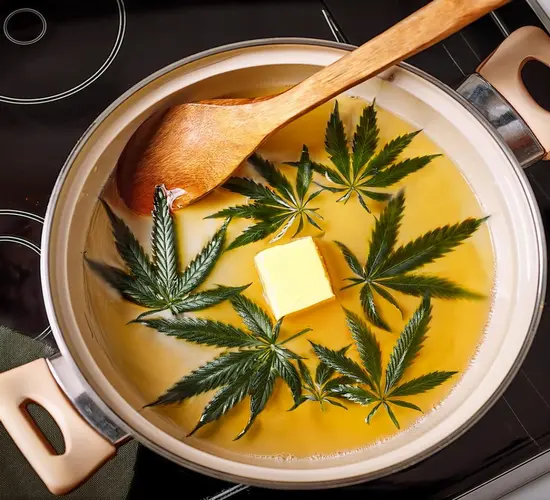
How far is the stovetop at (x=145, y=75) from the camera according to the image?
3.10 feet

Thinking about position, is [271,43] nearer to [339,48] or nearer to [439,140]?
[339,48]

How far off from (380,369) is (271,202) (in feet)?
0.93

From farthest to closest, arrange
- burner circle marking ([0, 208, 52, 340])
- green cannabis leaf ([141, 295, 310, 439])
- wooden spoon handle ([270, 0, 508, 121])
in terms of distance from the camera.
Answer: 1. burner circle marking ([0, 208, 52, 340])
2. green cannabis leaf ([141, 295, 310, 439])
3. wooden spoon handle ([270, 0, 508, 121])

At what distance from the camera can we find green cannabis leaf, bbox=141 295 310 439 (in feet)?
2.81

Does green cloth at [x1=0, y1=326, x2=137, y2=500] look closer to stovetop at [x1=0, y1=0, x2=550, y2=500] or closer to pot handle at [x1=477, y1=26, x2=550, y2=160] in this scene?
stovetop at [x1=0, y1=0, x2=550, y2=500]

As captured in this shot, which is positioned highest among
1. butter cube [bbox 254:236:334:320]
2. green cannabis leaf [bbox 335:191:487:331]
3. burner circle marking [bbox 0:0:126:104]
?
burner circle marking [bbox 0:0:126:104]

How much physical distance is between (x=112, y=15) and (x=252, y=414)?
66 centimetres

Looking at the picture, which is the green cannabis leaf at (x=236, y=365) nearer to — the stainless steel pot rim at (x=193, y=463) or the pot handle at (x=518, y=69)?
the stainless steel pot rim at (x=193, y=463)

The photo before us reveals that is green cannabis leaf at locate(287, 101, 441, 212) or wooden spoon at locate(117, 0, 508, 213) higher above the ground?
wooden spoon at locate(117, 0, 508, 213)

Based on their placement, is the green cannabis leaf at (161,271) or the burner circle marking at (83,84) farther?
the burner circle marking at (83,84)

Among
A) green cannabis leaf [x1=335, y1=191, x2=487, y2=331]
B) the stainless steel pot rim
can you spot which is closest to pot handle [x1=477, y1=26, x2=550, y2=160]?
the stainless steel pot rim

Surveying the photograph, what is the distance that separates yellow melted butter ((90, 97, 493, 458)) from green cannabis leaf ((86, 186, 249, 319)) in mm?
18

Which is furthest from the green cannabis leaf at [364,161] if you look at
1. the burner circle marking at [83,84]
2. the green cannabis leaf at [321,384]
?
the burner circle marking at [83,84]

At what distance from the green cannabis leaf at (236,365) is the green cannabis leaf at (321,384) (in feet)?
0.04
